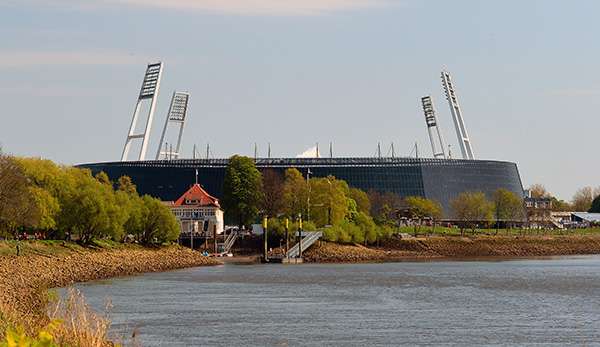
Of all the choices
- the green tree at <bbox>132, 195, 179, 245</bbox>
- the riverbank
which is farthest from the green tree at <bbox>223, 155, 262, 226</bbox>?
the green tree at <bbox>132, 195, 179, 245</bbox>

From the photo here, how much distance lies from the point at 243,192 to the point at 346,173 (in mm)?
52152

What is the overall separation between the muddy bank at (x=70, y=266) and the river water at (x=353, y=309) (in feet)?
7.89

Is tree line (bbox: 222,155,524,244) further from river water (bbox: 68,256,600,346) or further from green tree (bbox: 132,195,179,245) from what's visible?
river water (bbox: 68,256,600,346)

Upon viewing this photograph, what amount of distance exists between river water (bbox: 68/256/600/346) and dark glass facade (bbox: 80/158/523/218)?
313 ft

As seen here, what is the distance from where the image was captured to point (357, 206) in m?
146

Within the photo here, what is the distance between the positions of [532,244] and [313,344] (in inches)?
4297

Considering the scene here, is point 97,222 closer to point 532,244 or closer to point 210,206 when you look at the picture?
point 210,206

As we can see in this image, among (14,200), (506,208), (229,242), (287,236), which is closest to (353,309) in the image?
(14,200)

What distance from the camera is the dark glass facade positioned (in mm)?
175375

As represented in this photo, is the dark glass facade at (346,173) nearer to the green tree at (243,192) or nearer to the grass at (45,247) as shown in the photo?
the green tree at (243,192)

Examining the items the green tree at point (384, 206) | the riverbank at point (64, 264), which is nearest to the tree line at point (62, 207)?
the riverbank at point (64, 264)

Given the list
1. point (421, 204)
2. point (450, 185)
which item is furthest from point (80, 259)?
point (450, 185)

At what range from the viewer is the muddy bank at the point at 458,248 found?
11700 centimetres

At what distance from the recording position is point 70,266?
7238 centimetres
